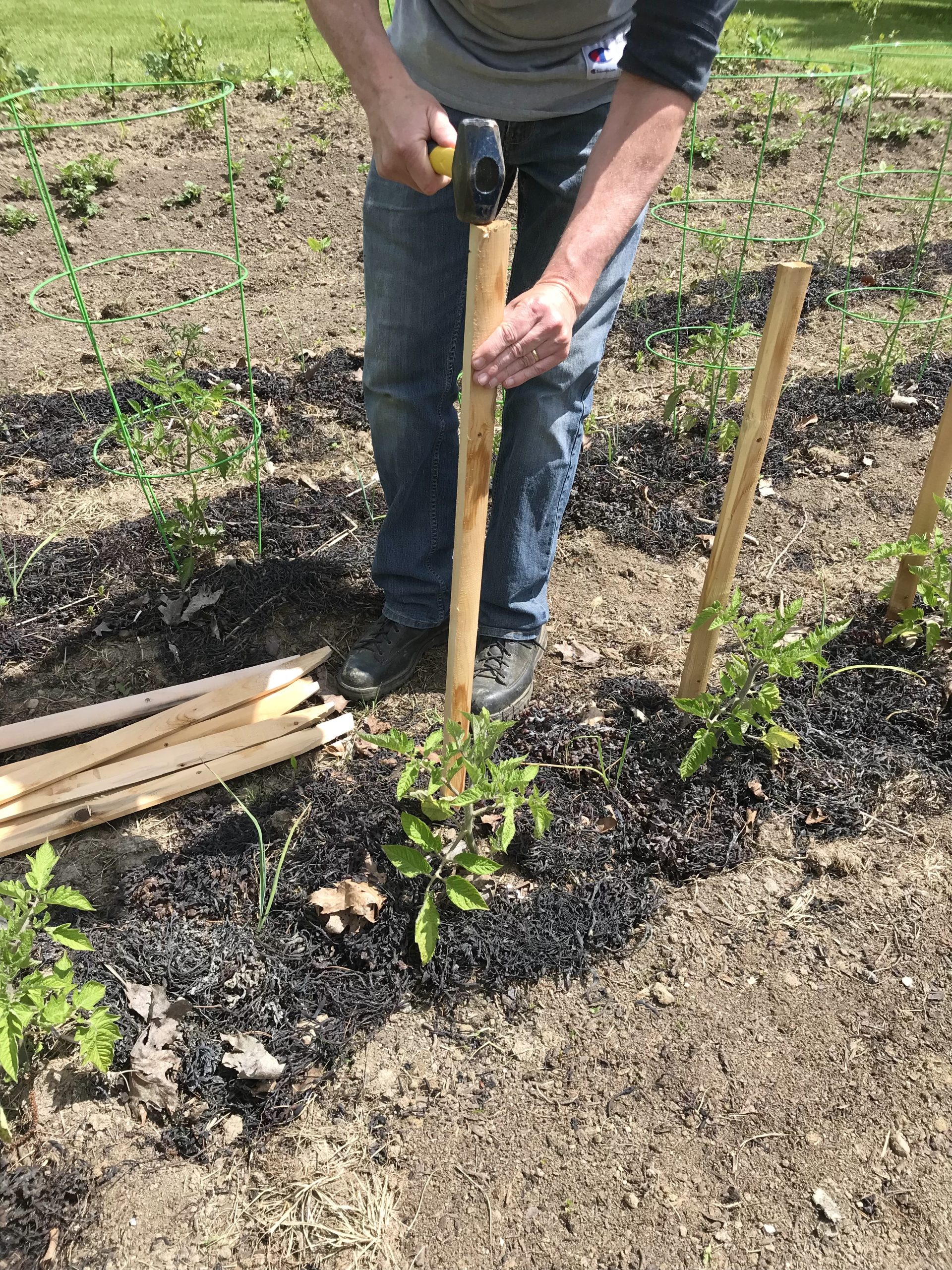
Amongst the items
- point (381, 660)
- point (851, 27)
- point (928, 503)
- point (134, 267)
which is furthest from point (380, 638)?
point (851, 27)

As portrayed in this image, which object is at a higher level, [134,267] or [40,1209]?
[134,267]

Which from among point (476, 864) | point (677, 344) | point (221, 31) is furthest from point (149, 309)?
point (221, 31)

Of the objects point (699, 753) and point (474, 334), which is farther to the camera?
point (699, 753)

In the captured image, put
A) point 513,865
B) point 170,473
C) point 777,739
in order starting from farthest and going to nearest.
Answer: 1. point 170,473
2. point 777,739
3. point 513,865

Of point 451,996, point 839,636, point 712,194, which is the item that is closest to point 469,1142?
point 451,996

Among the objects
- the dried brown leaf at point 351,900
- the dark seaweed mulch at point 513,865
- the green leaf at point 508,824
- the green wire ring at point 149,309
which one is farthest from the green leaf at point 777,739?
the green wire ring at point 149,309

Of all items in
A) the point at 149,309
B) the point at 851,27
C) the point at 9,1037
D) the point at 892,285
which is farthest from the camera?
the point at 851,27

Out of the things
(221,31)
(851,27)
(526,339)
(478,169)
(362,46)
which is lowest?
(526,339)

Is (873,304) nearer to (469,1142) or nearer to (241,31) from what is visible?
(469,1142)

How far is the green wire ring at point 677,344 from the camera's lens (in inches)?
134

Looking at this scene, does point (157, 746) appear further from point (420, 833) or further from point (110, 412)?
point (110, 412)

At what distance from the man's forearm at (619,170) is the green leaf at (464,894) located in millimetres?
1176

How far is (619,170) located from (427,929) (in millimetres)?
1559

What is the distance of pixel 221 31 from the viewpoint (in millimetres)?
8961
